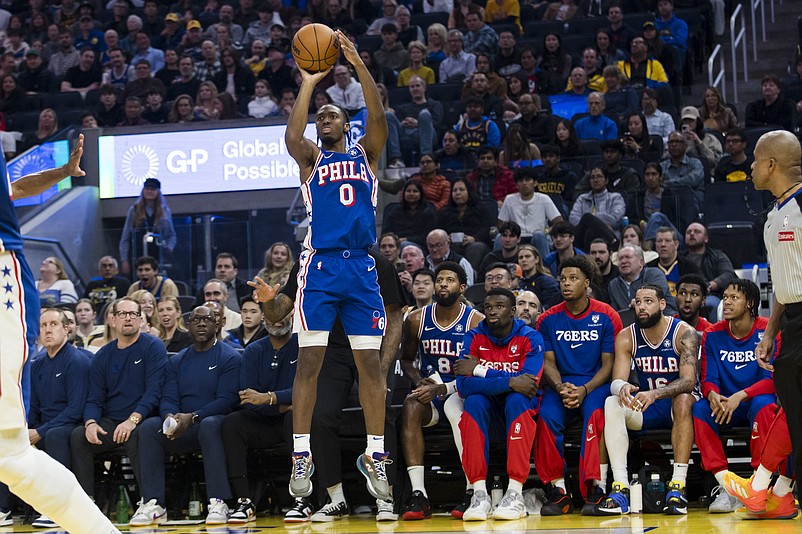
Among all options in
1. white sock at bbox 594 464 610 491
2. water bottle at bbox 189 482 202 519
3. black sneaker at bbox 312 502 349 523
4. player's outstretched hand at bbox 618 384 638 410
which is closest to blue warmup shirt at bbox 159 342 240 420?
water bottle at bbox 189 482 202 519

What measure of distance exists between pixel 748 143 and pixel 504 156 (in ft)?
8.93

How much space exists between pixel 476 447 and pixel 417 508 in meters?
0.56

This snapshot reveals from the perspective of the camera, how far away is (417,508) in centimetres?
737

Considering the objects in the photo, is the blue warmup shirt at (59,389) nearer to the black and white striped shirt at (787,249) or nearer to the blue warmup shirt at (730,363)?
the blue warmup shirt at (730,363)

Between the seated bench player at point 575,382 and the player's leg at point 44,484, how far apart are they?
393 centimetres

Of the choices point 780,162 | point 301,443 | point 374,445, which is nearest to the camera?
point 780,162

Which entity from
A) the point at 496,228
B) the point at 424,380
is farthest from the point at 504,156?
the point at 424,380

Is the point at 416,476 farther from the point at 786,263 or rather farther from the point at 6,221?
the point at 6,221

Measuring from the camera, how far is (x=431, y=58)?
16.2 meters

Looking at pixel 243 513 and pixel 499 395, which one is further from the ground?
pixel 499 395

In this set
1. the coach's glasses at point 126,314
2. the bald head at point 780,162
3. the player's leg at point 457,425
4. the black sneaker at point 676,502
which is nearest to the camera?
the bald head at point 780,162

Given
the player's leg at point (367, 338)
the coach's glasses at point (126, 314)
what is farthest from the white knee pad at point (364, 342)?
the coach's glasses at point (126, 314)

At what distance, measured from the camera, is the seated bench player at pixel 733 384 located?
23.8 ft

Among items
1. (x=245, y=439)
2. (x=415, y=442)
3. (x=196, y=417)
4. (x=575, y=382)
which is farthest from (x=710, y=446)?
(x=196, y=417)
